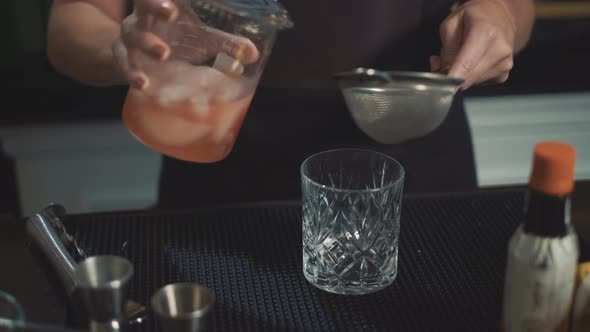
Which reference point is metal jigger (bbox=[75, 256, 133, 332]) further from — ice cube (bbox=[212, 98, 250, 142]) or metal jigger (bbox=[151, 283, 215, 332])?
ice cube (bbox=[212, 98, 250, 142])

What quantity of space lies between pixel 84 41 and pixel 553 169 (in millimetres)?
667

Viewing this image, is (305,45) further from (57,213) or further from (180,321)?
(180,321)

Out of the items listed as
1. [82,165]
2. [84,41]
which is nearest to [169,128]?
[84,41]

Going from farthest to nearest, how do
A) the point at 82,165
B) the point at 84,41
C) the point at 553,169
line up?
1. the point at 82,165
2. the point at 84,41
3. the point at 553,169

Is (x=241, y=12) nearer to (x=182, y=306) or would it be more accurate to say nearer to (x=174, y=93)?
(x=174, y=93)

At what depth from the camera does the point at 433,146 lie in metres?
1.15

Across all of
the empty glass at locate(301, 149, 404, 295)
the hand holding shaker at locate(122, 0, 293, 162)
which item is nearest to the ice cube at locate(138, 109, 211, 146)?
the hand holding shaker at locate(122, 0, 293, 162)

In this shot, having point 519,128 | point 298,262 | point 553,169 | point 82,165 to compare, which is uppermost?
point 553,169

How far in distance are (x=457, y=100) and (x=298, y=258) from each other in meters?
0.45

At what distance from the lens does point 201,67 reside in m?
0.71

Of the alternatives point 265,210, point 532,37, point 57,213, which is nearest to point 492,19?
point 265,210

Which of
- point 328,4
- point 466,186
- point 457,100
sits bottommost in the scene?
point 466,186

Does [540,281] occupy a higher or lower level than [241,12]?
lower

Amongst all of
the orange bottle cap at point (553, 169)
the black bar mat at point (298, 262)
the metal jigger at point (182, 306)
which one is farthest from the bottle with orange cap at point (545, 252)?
the metal jigger at point (182, 306)
